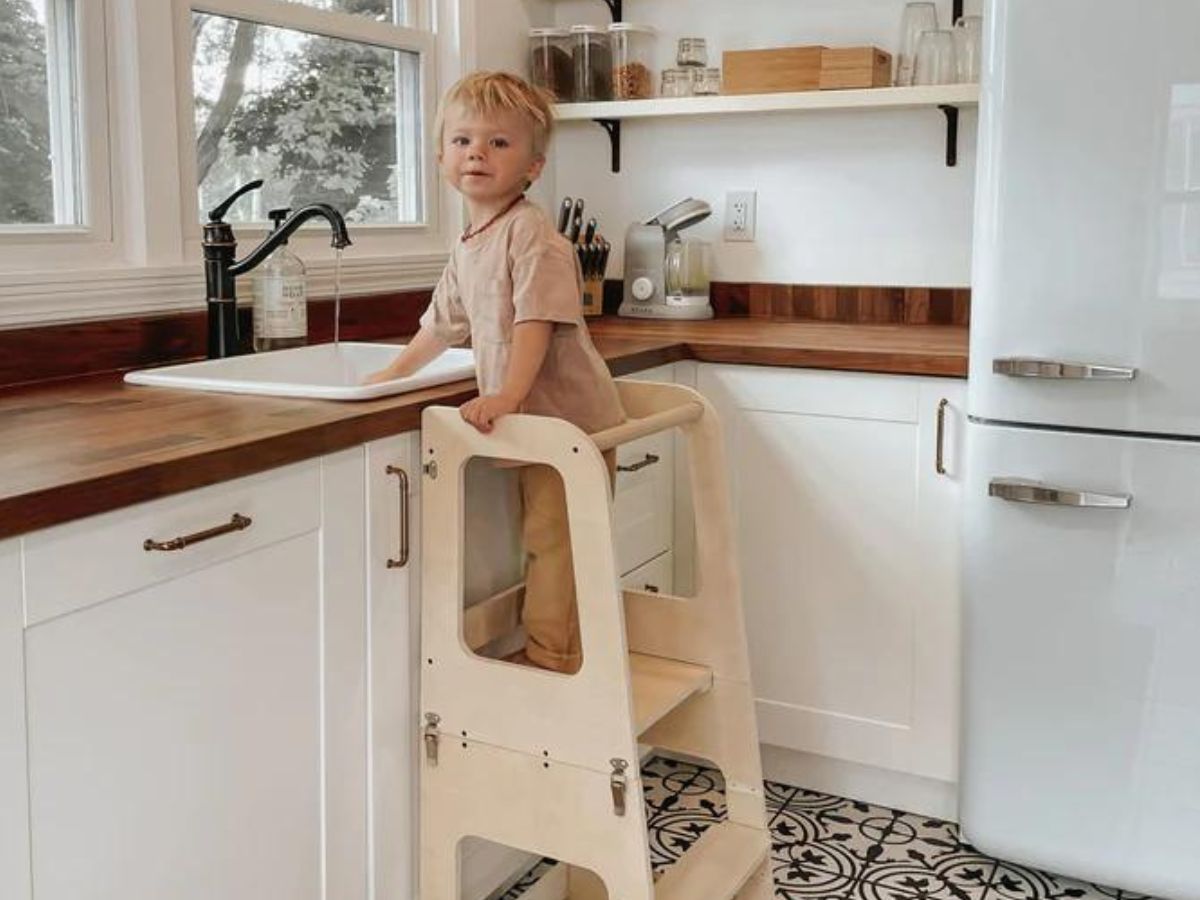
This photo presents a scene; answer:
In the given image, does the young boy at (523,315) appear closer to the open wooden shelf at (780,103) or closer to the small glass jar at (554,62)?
the open wooden shelf at (780,103)

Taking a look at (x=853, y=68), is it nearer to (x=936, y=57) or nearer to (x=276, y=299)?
(x=936, y=57)

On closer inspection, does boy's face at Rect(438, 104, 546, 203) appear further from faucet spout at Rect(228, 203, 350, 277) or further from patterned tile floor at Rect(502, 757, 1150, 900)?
patterned tile floor at Rect(502, 757, 1150, 900)

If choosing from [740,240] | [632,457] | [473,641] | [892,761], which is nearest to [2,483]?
[473,641]

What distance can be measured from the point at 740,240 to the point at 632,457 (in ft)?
2.66

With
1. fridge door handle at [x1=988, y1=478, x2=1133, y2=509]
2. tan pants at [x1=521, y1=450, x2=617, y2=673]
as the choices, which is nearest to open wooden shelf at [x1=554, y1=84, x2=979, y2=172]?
fridge door handle at [x1=988, y1=478, x2=1133, y2=509]

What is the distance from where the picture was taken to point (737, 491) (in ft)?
8.28

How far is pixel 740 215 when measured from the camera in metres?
3.02

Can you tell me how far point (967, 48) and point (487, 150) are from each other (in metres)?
1.21

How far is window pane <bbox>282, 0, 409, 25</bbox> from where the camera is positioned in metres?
2.58

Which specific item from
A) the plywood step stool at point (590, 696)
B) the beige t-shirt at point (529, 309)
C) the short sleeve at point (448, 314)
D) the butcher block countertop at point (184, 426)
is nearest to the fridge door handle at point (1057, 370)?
the butcher block countertop at point (184, 426)

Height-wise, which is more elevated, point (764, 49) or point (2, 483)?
point (764, 49)

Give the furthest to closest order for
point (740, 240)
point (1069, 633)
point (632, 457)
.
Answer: point (740, 240), point (632, 457), point (1069, 633)

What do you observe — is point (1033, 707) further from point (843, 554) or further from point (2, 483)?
point (2, 483)

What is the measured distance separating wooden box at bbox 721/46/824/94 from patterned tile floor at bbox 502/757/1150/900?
1.36 metres
